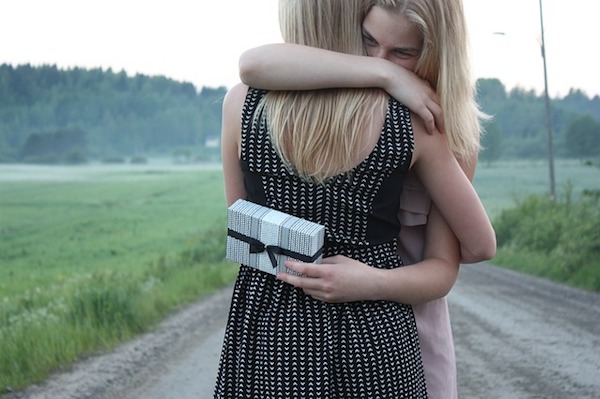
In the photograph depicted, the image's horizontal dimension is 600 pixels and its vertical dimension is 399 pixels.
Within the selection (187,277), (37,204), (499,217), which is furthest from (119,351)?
(499,217)

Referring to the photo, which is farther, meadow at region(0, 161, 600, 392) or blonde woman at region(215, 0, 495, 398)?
meadow at region(0, 161, 600, 392)

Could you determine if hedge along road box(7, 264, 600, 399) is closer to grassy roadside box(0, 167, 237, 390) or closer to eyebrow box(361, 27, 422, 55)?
grassy roadside box(0, 167, 237, 390)

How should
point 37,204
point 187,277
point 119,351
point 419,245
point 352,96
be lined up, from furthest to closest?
1. point 187,277
2. point 37,204
3. point 119,351
4. point 419,245
5. point 352,96

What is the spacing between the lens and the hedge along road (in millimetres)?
4078

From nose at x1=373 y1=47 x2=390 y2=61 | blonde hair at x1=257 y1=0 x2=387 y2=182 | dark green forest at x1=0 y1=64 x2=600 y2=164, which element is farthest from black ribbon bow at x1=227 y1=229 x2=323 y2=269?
dark green forest at x1=0 y1=64 x2=600 y2=164

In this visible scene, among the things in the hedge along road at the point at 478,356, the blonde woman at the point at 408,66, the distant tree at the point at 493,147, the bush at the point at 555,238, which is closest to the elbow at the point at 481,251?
the blonde woman at the point at 408,66

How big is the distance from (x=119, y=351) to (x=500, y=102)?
4074 millimetres

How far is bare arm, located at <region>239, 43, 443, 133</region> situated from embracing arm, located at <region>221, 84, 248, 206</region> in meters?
0.04

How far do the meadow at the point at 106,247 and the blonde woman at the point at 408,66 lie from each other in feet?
9.19

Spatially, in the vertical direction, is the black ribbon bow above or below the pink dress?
above

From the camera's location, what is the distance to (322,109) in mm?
1442

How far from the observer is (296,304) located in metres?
1.50

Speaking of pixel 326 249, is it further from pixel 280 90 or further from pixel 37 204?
pixel 37 204

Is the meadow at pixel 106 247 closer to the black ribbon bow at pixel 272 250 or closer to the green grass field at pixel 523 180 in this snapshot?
the green grass field at pixel 523 180
